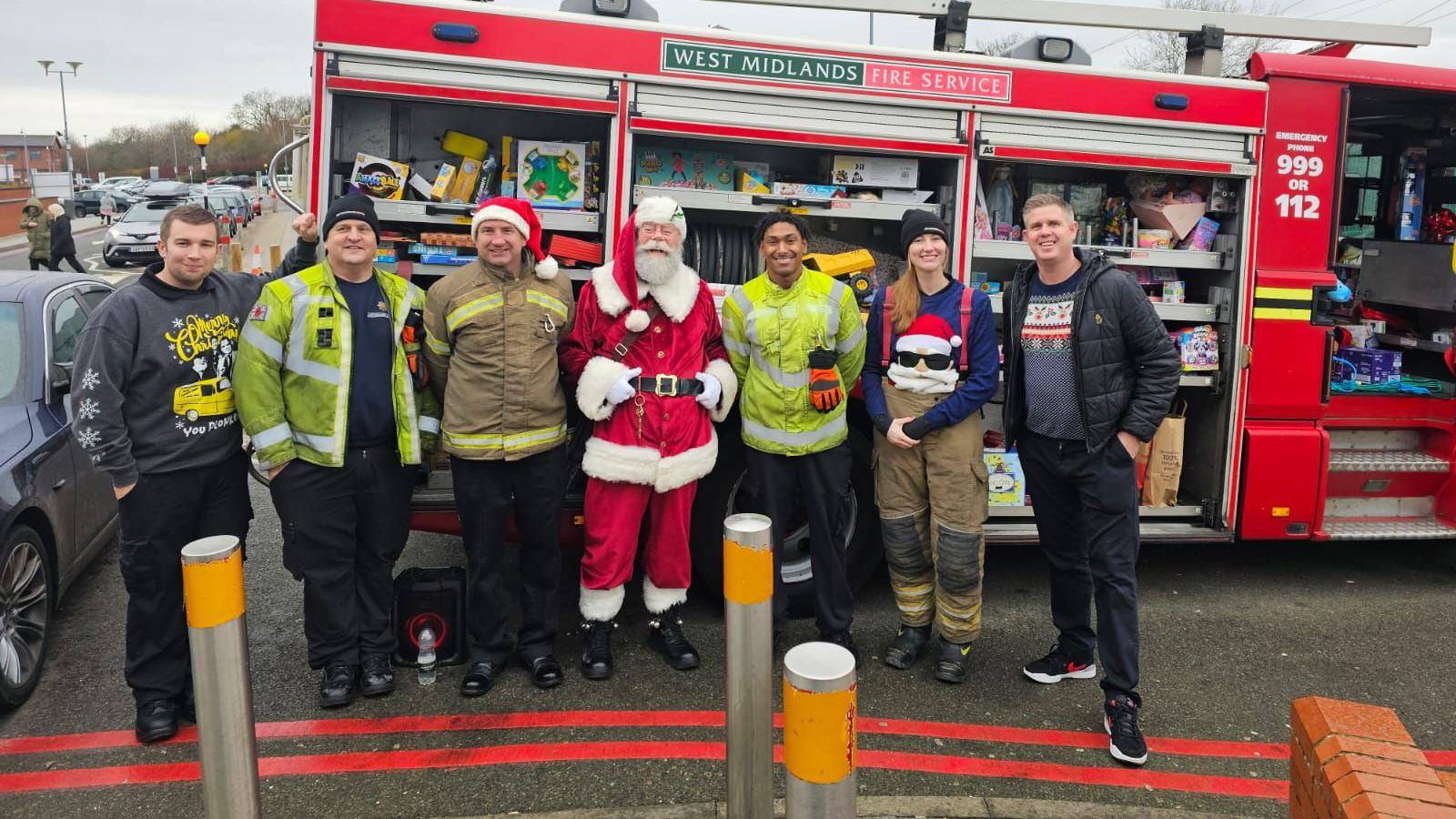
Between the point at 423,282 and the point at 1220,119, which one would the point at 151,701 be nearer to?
the point at 423,282

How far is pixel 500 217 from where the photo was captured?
11.9 feet

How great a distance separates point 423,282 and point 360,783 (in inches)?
87.9

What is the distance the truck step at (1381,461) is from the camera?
4984 millimetres

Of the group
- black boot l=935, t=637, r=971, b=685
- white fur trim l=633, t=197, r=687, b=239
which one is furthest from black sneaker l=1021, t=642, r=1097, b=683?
white fur trim l=633, t=197, r=687, b=239

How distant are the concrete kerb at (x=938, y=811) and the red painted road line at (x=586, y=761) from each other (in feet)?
0.65

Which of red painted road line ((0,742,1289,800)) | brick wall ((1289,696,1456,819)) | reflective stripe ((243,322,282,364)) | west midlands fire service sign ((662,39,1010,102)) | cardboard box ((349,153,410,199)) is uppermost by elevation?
west midlands fire service sign ((662,39,1010,102))

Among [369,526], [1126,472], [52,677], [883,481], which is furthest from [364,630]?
[1126,472]

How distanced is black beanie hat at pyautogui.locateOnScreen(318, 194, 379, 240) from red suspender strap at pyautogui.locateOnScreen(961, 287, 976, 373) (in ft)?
7.51

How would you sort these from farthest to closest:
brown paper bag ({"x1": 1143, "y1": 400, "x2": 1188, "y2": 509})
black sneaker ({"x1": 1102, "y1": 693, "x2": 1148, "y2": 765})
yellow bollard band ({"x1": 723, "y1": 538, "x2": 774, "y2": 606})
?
brown paper bag ({"x1": 1143, "y1": 400, "x2": 1188, "y2": 509}) → black sneaker ({"x1": 1102, "y1": 693, "x2": 1148, "y2": 765}) → yellow bollard band ({"x1": 723, "y1": 538, "x2": 774, "y2": 606})

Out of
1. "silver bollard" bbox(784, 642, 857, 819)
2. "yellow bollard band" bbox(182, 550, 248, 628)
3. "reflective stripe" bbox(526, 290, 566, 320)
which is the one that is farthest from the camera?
"reflective stripe" bbox(526, 290, 566, 320)

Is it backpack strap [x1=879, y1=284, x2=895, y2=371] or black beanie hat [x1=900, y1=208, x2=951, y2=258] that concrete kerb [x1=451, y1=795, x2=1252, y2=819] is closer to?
backpack strap [x1=879, y1=284, x2=895, y2=371]

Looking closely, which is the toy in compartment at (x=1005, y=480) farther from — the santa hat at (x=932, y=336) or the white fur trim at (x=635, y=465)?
the white fur trim at (x=635, y=465)

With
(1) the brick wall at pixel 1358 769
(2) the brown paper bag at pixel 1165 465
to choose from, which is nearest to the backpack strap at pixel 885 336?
(2) the brown paper bag at pixel 1165 465

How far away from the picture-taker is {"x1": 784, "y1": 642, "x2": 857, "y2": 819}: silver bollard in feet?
5.91
